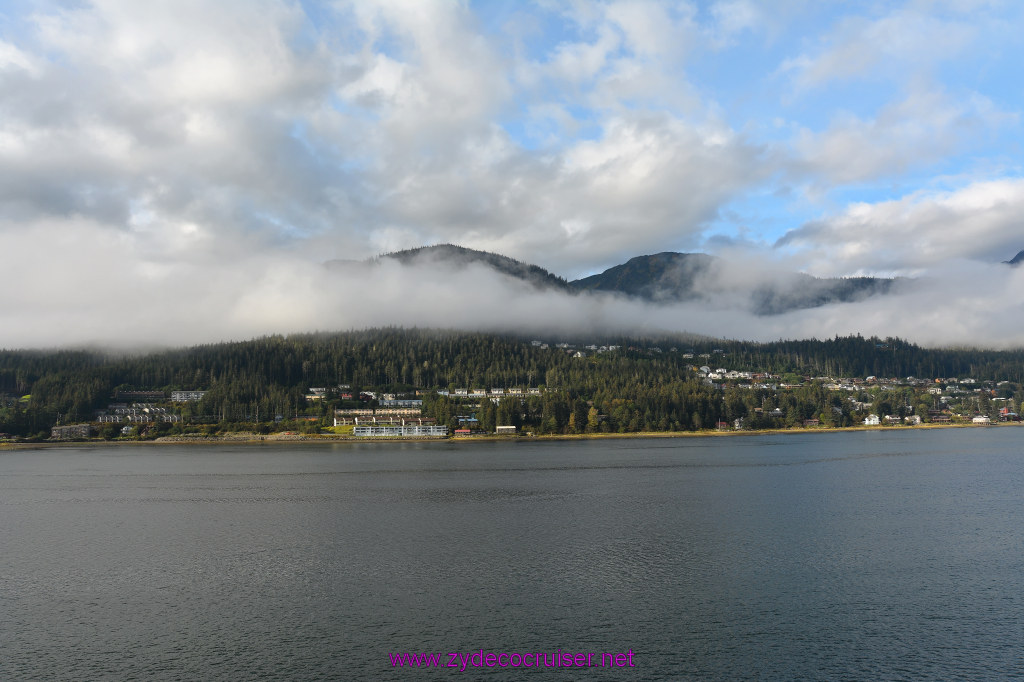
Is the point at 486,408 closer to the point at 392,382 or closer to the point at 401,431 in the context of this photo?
the point at 401,431

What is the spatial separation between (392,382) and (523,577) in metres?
142

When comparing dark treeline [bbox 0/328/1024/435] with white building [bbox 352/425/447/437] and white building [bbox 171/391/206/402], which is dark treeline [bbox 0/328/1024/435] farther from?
white building [bbox 352/425/447/437]

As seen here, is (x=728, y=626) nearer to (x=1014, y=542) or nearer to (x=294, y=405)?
(x=1014, y=542)

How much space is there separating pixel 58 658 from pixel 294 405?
121 m

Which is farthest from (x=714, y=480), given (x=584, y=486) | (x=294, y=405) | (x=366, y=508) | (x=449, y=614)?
(x=294, y=405)

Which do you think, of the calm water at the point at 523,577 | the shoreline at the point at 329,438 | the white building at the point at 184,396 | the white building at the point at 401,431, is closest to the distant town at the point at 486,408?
the white building at the point at 401,431

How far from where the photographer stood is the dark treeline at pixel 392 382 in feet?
376

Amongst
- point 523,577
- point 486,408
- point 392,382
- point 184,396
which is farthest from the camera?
point 392,382

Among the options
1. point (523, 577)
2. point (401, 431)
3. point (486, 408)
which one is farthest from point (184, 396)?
point (523, 577)

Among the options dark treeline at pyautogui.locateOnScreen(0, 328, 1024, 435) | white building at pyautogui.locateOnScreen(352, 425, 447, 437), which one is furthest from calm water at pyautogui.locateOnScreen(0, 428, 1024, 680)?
dark treeline at pyautogui.locateOnScreen(0, 328, 1024, 435)

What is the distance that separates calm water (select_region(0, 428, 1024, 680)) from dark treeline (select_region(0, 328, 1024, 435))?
62.4 meters

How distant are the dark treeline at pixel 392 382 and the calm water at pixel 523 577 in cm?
6241

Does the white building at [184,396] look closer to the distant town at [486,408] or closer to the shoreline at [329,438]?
the distant town at [486,408]

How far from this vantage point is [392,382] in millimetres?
162875
